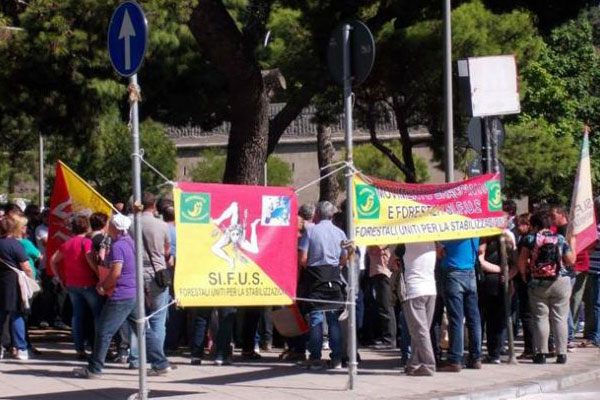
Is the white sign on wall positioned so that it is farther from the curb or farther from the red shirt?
the red shirt

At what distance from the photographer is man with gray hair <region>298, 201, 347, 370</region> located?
11641mm

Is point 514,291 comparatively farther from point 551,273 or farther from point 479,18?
point 479,18

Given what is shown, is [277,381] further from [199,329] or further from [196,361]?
[199,329]

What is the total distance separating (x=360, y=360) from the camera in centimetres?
1278

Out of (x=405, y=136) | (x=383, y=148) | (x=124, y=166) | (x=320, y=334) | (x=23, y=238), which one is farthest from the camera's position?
(x=124, y=166)

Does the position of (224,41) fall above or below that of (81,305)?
above

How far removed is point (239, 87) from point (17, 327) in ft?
15.1

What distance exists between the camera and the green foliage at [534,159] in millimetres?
37875

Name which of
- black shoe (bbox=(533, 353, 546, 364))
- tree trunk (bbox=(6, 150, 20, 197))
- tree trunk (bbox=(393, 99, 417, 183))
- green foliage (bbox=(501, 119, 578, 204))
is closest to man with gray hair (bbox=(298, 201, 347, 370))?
black shoe (bbox=(533, 353, 546, 364))

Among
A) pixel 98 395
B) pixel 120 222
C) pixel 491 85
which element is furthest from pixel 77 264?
pixel 491 85

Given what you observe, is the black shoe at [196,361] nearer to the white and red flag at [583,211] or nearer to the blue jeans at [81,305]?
the blue jeans at [81,305]

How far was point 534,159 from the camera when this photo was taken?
37844 mm

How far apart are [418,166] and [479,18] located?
24.4 meters

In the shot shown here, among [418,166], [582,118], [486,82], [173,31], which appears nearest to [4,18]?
[173,31]
